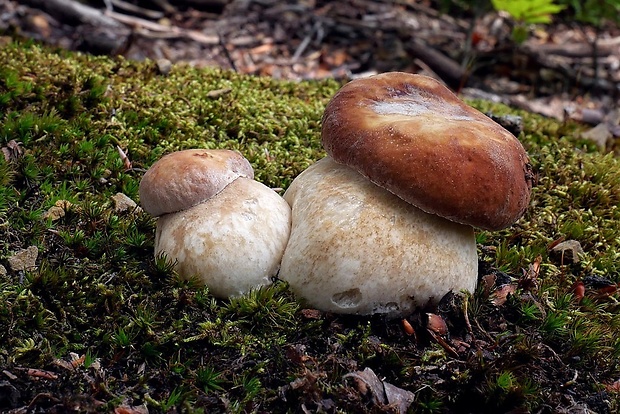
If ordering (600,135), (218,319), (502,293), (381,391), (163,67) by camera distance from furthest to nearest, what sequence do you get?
1. (600,135)
2. (163,67)
3. (502,293)
4. (218,319)
5. (381,391)

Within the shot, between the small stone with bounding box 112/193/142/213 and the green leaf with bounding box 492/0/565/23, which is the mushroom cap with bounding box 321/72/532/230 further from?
the green leaf with bounding box 492/0/565/23

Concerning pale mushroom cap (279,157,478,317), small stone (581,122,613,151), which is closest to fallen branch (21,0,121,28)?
small stone (581,122,613,151)

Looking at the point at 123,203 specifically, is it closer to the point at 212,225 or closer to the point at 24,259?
the point at 24,259

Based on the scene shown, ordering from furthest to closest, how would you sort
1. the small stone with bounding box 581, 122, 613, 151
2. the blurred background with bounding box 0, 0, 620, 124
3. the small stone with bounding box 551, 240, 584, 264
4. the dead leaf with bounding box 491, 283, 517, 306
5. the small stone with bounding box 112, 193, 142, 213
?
the blurred background with bounding box 0, 0, 620, 124
the small stone with bounding box 581, 122, 613, 151
the small stone with bounding box 551, 240, 584, 264
the small stone with bounding box 112, 193, 142, 213
the dead leaf with bounding box 491, 283, 517, 306

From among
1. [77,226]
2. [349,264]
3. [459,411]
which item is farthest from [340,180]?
[77,226]

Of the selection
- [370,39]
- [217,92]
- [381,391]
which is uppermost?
[217,92]

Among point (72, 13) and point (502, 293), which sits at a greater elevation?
point (502, 293)

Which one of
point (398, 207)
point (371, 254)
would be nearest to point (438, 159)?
point (398, 207)
